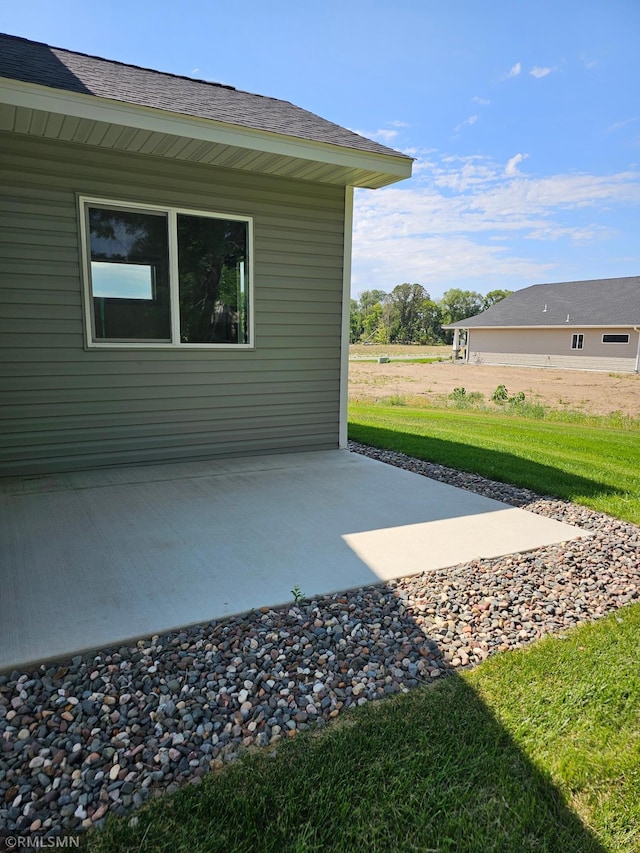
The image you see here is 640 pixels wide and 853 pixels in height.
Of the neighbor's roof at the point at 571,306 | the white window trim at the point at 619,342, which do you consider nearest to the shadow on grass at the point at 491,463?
the white window trim at the point at 619,342

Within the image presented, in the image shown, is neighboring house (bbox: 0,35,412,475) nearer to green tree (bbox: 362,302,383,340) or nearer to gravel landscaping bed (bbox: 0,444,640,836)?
gravel landscaping bed (bbox: 0,444,640,836)

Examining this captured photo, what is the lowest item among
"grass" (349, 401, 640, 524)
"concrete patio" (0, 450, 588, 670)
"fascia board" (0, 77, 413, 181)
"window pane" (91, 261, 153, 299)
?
"grass" (349, 401, 640, 524)

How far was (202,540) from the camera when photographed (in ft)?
10.6

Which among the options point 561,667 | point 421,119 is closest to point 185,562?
point 561,667

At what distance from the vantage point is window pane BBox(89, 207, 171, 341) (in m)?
4.56

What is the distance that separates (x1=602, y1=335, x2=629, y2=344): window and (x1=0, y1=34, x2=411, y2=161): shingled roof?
23788 millimetres

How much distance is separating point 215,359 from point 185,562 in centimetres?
274

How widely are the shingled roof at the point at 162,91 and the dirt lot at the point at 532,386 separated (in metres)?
8.66

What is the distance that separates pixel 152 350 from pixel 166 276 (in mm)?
703

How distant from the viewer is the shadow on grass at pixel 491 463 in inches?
182

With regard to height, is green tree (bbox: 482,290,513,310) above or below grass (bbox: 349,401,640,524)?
above

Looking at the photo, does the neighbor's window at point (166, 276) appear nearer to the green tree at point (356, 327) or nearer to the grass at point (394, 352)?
the grass at point (394, 352)

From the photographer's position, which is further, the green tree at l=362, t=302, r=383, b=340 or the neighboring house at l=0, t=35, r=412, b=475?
the green tree at l=362, t=302, r=383, b=340

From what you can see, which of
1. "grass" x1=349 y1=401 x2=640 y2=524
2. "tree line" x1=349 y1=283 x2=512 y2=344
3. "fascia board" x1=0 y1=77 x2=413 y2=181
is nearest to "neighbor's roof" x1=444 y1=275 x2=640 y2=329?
"grass" x1=349 y1=401 x2=640 y2=524
